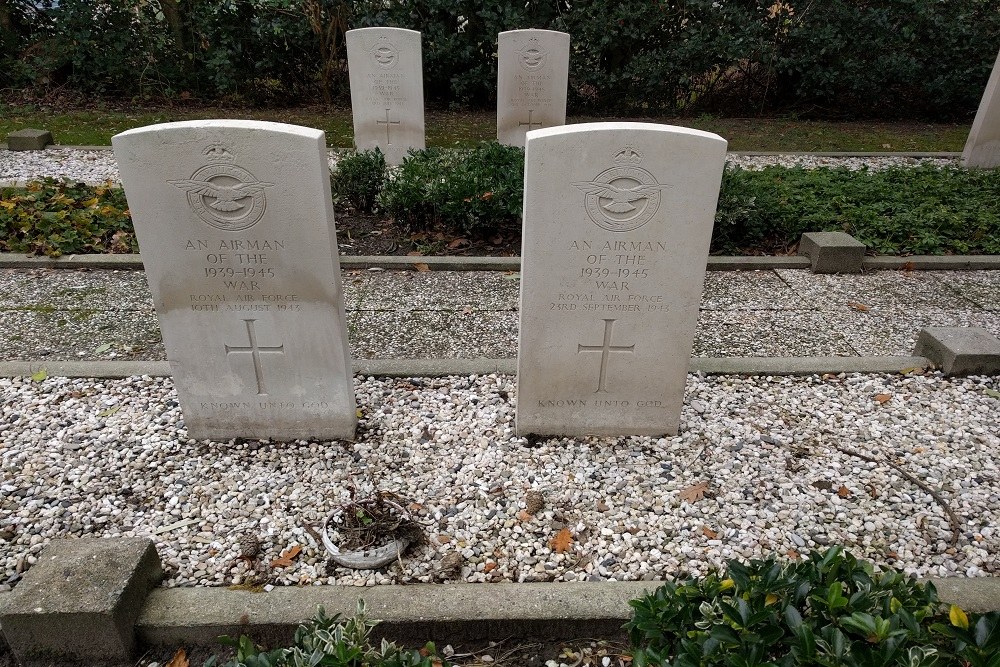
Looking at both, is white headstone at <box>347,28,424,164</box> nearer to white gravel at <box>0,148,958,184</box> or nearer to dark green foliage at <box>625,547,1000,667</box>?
white gravel at <box>0,148,958,184</box>

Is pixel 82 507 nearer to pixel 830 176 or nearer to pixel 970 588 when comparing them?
pixel 970 588

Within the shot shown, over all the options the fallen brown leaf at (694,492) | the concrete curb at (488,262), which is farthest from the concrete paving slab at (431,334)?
the fallen brown leaf at (694,492)

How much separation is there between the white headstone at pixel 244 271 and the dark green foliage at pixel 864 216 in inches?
160

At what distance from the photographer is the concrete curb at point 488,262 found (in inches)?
213

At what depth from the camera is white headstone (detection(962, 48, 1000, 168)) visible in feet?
26.7

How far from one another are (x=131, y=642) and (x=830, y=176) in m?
7.70

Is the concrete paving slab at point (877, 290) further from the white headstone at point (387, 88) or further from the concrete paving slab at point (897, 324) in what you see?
the white headstone at point (387, 88)

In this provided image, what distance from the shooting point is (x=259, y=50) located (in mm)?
12172

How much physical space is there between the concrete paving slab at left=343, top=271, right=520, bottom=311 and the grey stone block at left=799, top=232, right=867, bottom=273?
2651mm

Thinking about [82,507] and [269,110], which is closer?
[82,507]

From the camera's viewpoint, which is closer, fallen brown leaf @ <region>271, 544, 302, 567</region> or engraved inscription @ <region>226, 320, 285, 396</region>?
fallen brown leaf @ <region>271, 544, 302, 567</region>

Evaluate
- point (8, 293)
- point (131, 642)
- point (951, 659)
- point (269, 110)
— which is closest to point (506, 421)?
point (131, 642)

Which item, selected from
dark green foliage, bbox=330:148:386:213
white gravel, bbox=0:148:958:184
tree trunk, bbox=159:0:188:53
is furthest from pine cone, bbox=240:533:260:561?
tree trunk, bbox=159:0:188:53

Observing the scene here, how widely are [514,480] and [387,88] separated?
6.54 m
